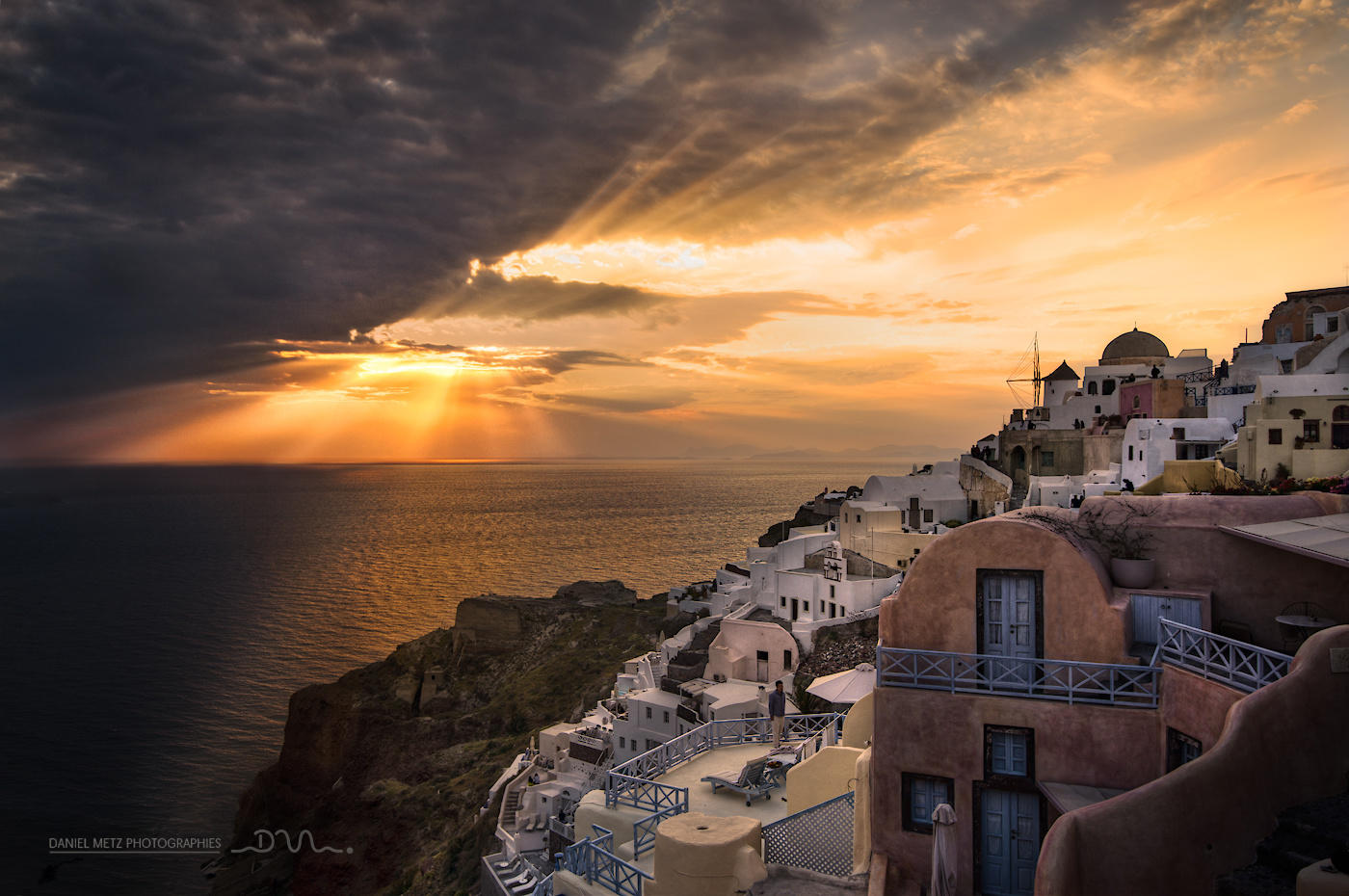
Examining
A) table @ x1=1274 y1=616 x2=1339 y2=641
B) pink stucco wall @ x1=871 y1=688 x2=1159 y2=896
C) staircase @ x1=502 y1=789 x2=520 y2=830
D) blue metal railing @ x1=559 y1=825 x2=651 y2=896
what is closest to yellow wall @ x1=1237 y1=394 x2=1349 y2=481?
table @ x1=1274 y1=616 x2=1339 y2=641

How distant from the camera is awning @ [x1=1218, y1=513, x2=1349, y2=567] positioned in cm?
992

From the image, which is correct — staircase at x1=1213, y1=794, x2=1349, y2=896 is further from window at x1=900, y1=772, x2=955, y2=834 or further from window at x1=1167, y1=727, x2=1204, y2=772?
window at x1=900, y1=772, x2=955, y2=834

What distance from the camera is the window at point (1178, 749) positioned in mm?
10156

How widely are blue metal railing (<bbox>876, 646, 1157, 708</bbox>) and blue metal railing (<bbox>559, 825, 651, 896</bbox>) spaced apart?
227 inches

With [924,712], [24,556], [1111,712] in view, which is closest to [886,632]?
[924,712]

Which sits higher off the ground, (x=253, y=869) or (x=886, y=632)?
(x=886, y=632)

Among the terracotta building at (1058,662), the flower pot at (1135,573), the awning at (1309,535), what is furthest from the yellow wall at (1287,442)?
the flower pot at (1135,573)

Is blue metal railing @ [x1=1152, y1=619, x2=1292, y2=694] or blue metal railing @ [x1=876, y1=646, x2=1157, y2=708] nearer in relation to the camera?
blue metal railing @ [x1=1152, y1=619, x2=1292, y2=694]

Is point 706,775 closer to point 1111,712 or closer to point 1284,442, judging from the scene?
point 1111,712

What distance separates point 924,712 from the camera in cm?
1148

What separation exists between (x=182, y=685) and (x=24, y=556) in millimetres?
100654

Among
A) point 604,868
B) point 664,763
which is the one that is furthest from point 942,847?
point 664,763

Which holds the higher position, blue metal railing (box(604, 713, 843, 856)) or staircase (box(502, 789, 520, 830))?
blue metal railing (box(604, 713, 843, 856))
